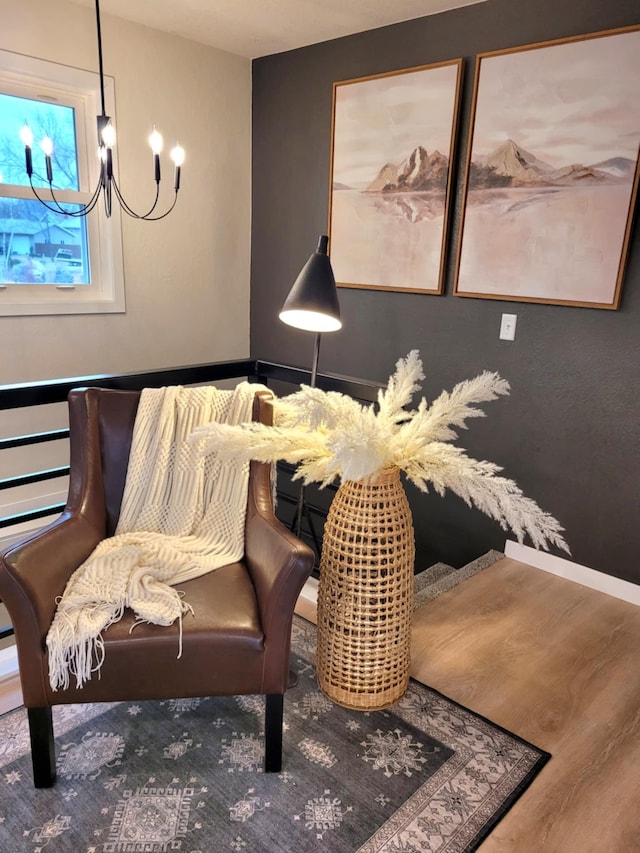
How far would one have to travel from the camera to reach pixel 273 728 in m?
1.58

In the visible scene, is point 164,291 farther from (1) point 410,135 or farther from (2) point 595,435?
(2) point 595,435

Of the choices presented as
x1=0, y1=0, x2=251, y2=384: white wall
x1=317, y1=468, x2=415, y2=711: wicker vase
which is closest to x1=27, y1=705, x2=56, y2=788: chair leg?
x1=317, y1=468, x2=415, y2=711: wicker vase

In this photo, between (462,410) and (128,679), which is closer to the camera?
(128,679)

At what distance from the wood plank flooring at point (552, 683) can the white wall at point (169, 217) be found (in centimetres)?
186

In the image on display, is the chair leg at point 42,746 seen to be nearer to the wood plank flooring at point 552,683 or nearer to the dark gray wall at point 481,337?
the wood plank flooring at point 552,683

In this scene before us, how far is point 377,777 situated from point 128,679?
0.68 metres

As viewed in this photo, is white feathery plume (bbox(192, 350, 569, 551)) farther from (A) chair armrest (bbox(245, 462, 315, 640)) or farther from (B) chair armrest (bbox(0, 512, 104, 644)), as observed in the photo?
(B) chair armrest (bbox(0, 512, 104, 644))

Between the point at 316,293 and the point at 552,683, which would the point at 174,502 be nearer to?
the point at 316,293

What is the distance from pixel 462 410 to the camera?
167 centimetres

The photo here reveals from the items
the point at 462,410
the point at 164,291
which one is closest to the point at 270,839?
the point at 462,410

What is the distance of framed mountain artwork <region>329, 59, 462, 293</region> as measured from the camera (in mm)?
2885

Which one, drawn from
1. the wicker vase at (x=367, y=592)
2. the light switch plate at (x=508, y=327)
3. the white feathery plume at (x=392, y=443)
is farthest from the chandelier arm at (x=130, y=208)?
the wicker vase at (x=367, y=592)

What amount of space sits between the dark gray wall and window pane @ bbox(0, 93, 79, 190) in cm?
113

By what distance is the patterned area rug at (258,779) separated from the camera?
142cm
